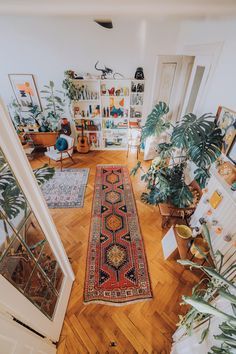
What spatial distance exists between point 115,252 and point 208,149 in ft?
5.65

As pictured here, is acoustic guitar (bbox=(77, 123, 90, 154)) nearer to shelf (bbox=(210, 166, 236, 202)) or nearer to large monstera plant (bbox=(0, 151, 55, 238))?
shelf (bbox=(210, 166, 236, 202))

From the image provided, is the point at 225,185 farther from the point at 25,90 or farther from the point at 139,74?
the point at 25,90

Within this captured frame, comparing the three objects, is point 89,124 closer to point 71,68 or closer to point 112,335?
point 71,68

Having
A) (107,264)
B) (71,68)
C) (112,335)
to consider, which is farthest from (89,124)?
(112,335)

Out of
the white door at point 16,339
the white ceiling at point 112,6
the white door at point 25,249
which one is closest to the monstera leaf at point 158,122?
the white door at point 25,249

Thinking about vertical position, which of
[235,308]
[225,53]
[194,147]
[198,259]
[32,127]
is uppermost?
[225,53]

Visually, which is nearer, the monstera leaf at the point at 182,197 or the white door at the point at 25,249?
the white door at the point at 25,249

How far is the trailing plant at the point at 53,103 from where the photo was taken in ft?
12.2

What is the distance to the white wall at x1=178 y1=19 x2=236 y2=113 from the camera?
1.83 m

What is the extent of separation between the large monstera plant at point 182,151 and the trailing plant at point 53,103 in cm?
236

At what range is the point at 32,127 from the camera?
397 cm

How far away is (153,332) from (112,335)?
1.28 feet

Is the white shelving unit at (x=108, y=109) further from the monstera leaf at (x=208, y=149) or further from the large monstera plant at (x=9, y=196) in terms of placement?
the large monstera plant at (x=9, y=196)

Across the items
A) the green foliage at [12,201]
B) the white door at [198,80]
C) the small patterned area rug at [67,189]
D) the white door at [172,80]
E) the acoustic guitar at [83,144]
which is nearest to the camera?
the green foliage at [12,201]
